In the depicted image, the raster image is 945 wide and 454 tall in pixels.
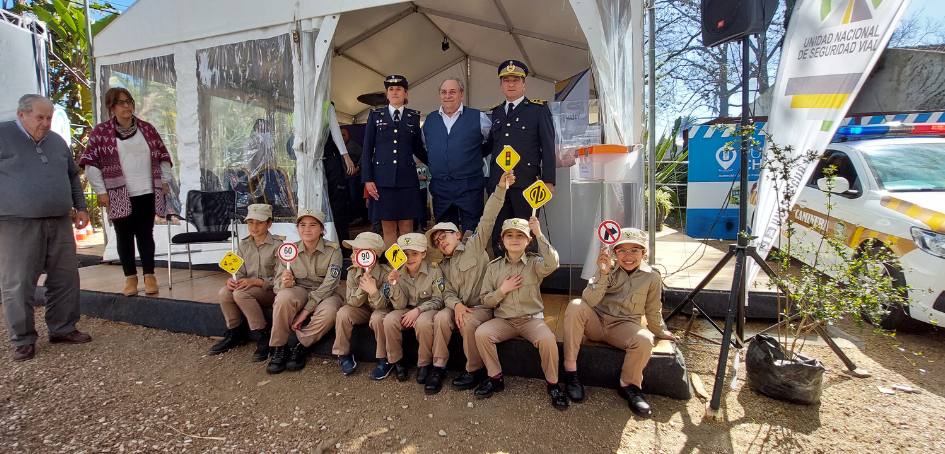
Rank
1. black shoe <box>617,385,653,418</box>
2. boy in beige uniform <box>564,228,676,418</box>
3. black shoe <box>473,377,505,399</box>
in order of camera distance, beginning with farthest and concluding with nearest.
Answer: black shoe <box>473,377,505,399</box> < boy in beige uniform <box>564,228,676,418</box> < black shoe <box>617,385,653,418</box>

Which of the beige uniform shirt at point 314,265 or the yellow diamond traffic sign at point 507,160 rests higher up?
the yellow diamond traffic sign at point 507,160

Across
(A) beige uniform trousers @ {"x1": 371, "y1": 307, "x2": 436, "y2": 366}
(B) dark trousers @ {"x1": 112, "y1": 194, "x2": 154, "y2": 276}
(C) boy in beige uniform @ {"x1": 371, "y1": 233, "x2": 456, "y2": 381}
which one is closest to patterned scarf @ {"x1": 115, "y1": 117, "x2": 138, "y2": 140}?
(B) dark trousers @ {"x1": 112, "y1": 194, "x2": 154, "y2": 276}

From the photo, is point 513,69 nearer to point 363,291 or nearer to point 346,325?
point 363,291

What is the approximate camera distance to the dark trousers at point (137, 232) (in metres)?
3.87

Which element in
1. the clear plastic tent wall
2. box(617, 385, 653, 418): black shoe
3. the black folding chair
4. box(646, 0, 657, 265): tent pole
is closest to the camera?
box(617, 385, 653, 418): black shoe

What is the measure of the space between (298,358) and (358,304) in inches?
23.5

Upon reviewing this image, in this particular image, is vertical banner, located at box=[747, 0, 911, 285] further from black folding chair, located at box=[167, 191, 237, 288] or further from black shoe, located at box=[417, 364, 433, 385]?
black folding chair, located at box=[167, 191, 237, 288]

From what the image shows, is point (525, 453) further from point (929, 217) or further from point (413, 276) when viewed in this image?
point (929, 217)

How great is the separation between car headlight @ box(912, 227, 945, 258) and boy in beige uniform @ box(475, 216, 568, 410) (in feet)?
8.67

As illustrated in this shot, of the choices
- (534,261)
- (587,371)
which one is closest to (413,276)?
(534,261)

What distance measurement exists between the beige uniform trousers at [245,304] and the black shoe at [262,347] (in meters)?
0.05

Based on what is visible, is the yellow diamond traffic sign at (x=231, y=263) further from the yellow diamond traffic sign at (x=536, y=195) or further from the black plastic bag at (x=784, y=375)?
the black plastic bag at (x=784, y=375)

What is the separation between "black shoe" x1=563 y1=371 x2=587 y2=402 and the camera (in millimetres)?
2557

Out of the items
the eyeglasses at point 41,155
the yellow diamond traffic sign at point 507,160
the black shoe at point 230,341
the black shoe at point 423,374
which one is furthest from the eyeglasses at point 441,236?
the eyeglasses at point 41,155
